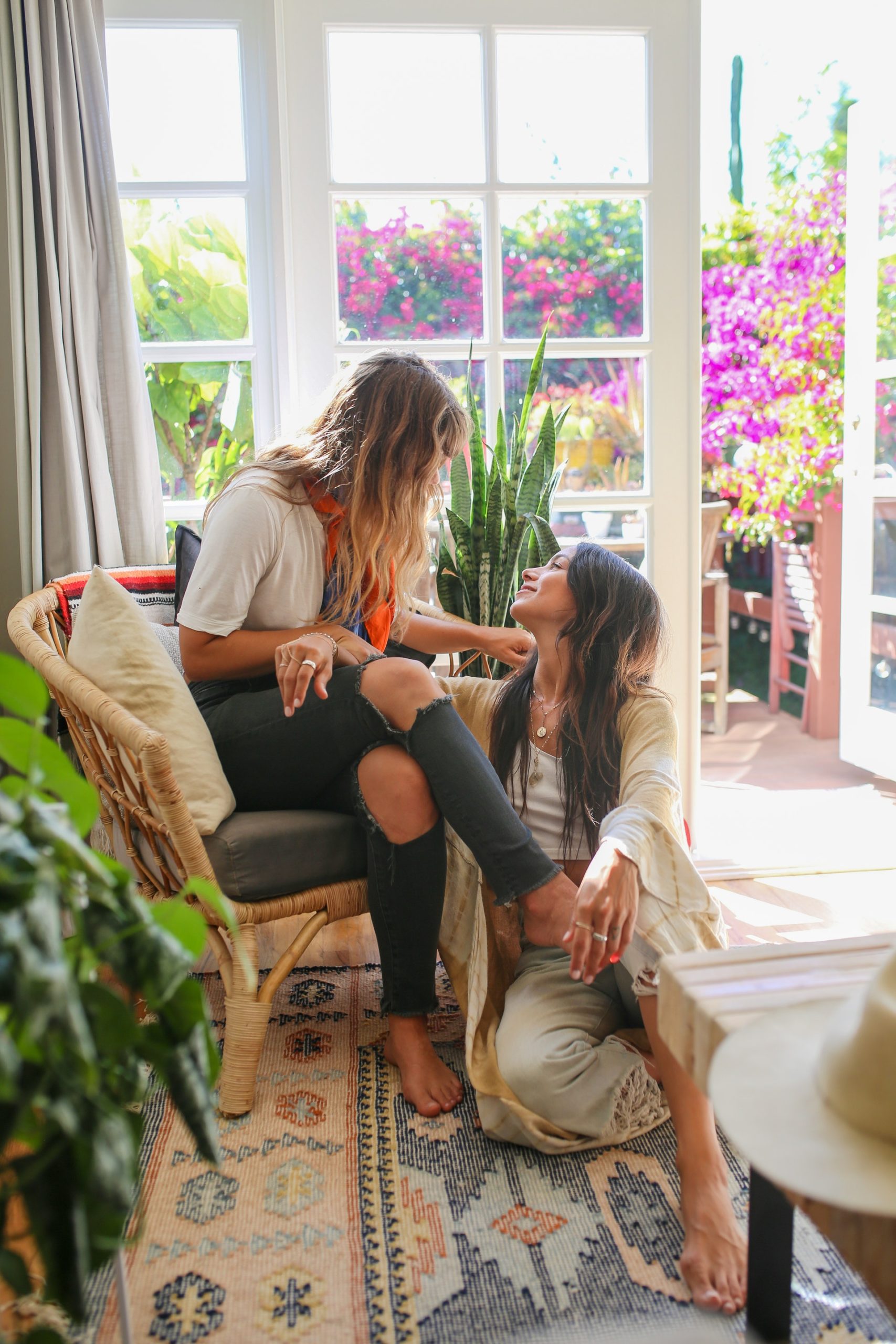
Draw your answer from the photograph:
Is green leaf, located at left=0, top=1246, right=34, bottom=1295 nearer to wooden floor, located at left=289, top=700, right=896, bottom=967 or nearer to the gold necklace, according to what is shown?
the gold necklace

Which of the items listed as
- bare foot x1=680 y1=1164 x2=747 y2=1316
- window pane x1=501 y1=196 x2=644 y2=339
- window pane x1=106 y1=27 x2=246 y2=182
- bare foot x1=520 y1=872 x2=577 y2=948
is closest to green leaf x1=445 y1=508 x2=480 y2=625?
window pane x1=501 y1=196 x2=644 y2=339

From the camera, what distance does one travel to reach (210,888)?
708mm

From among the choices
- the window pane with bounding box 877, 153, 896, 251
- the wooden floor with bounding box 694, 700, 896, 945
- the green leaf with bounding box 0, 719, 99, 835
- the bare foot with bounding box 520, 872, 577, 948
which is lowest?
the wooden floor with bounding box 694, 700, 896, 945

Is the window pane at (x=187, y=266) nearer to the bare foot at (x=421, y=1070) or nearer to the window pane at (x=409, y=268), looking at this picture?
the window pane at (x=409, y=268)

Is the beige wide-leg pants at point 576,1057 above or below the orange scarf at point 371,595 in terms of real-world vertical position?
below

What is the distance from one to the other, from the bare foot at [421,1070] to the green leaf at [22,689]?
1.06 meters

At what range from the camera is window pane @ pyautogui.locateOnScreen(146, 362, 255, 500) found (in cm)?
263

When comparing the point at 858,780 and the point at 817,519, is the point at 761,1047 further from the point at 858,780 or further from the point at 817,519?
the point at 817,519

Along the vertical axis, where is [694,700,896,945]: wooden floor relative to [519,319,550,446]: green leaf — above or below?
below

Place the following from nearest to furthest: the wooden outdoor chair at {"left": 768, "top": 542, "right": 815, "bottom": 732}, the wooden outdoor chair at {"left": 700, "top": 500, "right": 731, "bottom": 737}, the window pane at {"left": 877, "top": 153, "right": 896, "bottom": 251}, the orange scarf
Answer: the orange scarf < the window pane at {"left": 877, "top": 153, "right": 896, "bottom": 251} < the wooden outdoor chair at {"left": 700, "top": 500, "right": 731, "bottom": 737} < the wooden outdoor chair at {"left": 768, "top": 542, "right": 815, "bottom": 732}

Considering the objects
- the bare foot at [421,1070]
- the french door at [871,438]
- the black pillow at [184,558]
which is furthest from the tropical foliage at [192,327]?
the french door at [871,438]

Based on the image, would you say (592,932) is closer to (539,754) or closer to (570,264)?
(539,754)

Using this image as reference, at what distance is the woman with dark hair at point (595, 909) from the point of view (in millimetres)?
1310

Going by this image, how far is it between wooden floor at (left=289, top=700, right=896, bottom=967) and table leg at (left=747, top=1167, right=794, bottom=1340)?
1.04 meters
